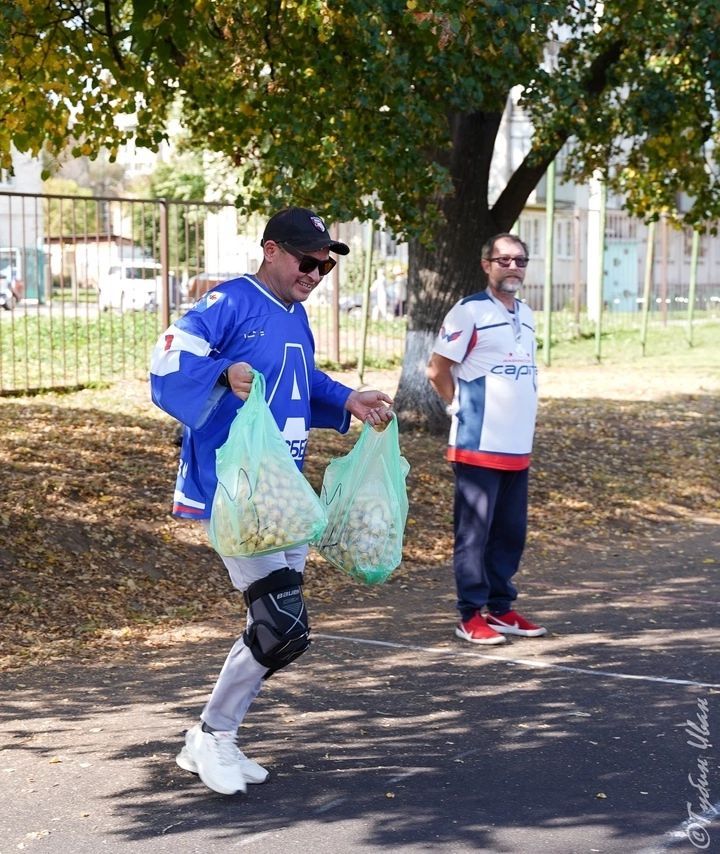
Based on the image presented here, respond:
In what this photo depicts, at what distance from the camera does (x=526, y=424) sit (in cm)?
714

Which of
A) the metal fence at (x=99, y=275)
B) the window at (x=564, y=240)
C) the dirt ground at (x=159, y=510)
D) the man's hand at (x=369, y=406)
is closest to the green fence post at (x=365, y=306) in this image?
the metal fence at (x=99, y=275)

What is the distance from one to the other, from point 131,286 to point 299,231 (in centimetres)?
1091

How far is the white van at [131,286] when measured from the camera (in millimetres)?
15086

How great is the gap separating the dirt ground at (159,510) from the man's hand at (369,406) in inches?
102

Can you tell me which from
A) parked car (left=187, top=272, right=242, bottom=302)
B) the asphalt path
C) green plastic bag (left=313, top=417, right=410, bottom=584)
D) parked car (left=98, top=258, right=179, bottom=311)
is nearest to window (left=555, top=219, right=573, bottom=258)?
parked car (left=187, top=272, right=242, bottom=302)

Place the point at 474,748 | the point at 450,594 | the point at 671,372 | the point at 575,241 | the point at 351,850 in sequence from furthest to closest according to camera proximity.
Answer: the point at 575,241 → the point at 671,372 → the point at 450,594 → the point at 474,748 → the point at 351,850

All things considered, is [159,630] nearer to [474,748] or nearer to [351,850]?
[474,748]

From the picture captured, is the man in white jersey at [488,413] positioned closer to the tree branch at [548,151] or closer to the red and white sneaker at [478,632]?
the red and white sneaker at [478,632]

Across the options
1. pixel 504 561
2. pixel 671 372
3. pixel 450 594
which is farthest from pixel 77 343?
pixel 671 372

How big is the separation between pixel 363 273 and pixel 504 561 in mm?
12460

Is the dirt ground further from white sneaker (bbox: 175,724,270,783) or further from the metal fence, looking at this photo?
white sneaker (bbox: 175,724,270,783)

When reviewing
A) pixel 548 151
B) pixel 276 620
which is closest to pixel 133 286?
pixel 548 151

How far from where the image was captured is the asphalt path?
4.53 m

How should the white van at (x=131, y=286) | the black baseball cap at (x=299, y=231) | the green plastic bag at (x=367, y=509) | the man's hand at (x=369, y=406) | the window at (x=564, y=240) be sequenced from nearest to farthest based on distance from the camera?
the black baseball cap at (x=299, y=231) → the man's hand at (x=369, y=406) → the green plastic bag at (x=367, y=509) → the white van at (x=131, y=286) → the window at (x=564, y=240)
